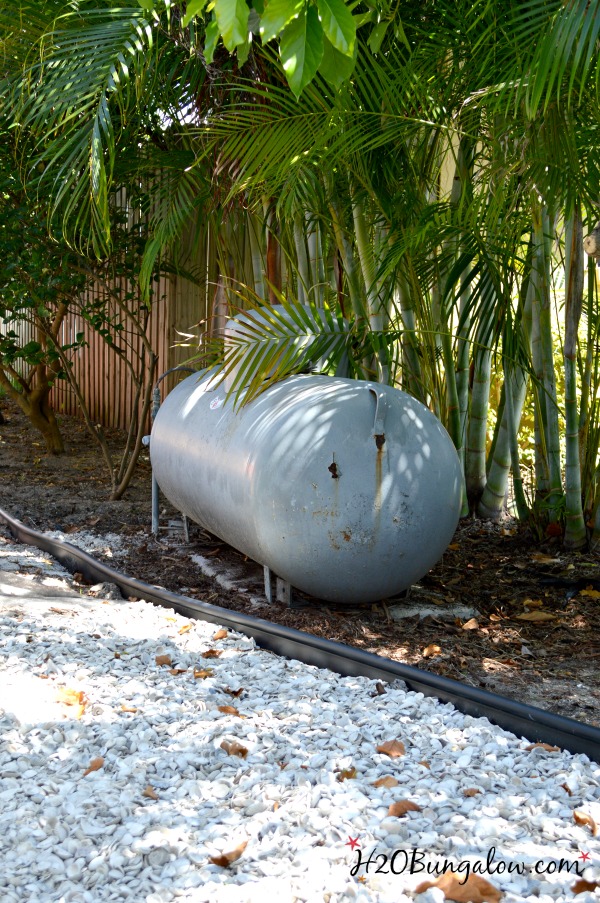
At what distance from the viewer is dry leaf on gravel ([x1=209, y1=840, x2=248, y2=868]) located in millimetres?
1690

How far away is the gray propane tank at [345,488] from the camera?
3.51 metres

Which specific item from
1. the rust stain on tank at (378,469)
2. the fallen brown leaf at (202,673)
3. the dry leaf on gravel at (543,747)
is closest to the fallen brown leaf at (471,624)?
the rust stain on tank at (378,469)

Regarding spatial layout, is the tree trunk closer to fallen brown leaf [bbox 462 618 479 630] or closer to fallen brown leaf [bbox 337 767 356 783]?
fallen brown leaf [bbox 462 618 479 630]

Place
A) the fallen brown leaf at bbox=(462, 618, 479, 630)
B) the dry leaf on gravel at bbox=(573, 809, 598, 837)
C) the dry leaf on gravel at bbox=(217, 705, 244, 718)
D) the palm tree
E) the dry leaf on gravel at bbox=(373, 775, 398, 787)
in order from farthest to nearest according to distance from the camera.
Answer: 1. the fallen brown leaf at bbox=(462, 618, 479, 630)
2. the palm tree
3. the dry leaf on gravel at bbox=(217, 705, 244, 718)
4. the dry leaf on gravel at bbox=(373, 775, 398, 787)
5. the dry leaf on gravel at bbox=(573, 809, 598, 837)

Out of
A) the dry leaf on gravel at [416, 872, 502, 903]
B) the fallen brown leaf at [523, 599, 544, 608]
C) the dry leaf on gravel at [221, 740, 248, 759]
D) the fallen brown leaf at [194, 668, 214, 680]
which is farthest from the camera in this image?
the fallen brown leaf at [523, 599, 544, 608]

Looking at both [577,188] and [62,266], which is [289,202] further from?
[62,266]

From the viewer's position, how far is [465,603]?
4090 millimetres

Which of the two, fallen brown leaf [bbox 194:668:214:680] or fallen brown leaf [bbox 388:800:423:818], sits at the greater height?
fallen brown leaf [bbox 388:800:423:818]

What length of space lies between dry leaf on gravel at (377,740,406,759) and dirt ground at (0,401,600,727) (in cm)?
84

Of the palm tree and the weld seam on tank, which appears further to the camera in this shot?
the palm tree

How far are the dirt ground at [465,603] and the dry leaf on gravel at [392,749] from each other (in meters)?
0.84

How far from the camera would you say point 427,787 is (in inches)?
79.4

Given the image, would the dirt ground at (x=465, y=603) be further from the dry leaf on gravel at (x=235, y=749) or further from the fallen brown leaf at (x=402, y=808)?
the dry leaf on gravel at (x=235, y=749)

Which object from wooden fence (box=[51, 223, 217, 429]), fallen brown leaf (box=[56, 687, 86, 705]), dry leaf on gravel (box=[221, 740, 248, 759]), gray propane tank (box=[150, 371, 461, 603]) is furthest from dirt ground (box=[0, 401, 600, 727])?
wooden fence (box=[51, 223, 217, 429])
